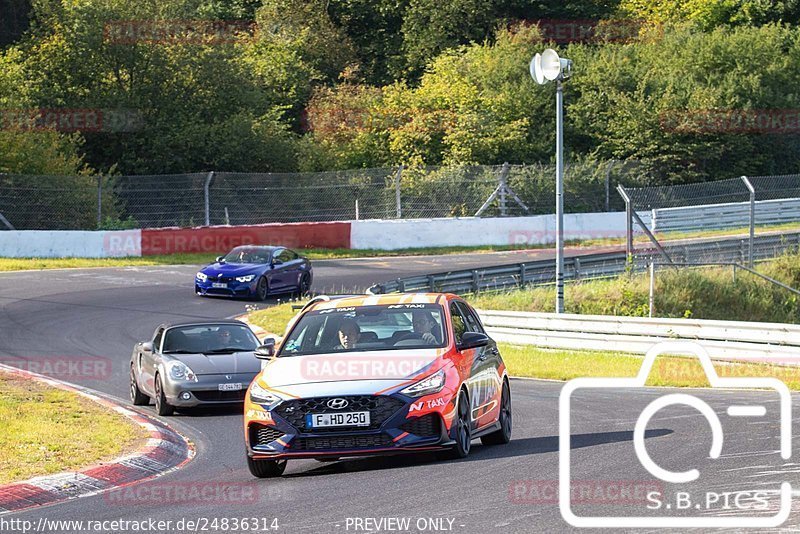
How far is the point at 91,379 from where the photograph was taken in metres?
20.4

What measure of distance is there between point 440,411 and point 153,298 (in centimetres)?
2059

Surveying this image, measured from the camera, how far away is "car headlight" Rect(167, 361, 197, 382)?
16.7 metres

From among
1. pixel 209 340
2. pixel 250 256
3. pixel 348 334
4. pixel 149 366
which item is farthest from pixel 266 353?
pixel 250 256

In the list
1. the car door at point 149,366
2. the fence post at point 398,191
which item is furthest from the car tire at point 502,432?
the fence post at point 398,191

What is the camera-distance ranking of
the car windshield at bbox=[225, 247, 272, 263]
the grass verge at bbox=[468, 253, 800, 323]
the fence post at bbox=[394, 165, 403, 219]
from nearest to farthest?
the grass verge at bbox=[468, 253, 800, 323] < the car windshield at bbox=[225, 247, 272, 263] < the fence post at bbox=[394, 165, 403, 219]

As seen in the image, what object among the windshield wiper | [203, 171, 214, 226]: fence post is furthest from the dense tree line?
the windshield wiper

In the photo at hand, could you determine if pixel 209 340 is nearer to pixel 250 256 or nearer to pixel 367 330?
pixel 367 330

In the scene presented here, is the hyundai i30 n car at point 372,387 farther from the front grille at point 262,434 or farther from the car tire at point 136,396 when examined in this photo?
the car tire at point 136,396

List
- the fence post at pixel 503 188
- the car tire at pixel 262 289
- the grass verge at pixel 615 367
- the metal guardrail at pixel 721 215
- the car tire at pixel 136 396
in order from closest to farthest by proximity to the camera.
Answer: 1. the car tire at pixel 136 396
2. the grass verge at pixel 615 367
3. the metal guardrail at pixel 721 215
4. the car tire at pixel 262 289
5. the fence post at pixel 503 188

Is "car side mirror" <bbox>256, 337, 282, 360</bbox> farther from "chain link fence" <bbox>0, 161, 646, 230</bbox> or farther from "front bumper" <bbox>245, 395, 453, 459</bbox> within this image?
"chain link fence" <bbox>0, 161, 646, 230</bbox>

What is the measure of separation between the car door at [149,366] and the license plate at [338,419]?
7.16 m

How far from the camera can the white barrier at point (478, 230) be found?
137 feet

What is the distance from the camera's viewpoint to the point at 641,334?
71.7ft

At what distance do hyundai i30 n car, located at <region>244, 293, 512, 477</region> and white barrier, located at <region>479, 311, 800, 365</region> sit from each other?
8.75 m
